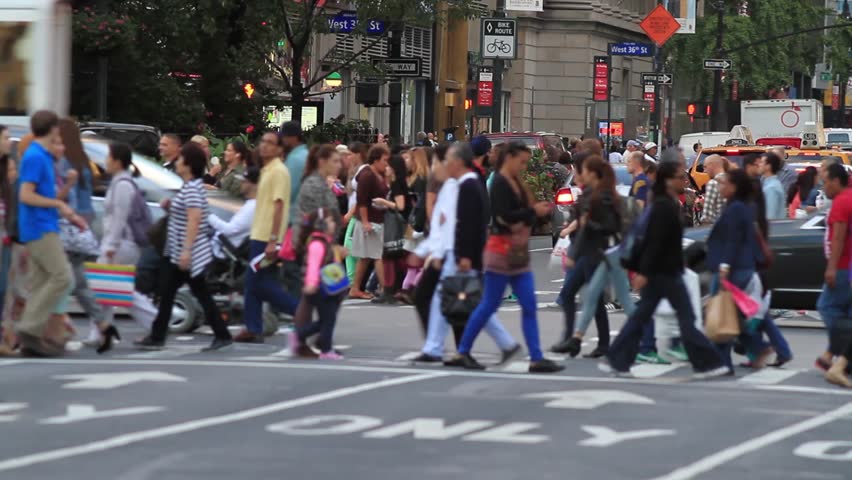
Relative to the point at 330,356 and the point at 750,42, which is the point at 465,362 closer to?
the point at 330,356

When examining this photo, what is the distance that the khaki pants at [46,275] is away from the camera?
12922mm

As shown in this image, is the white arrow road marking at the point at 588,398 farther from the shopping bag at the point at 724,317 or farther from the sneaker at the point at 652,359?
the sneaker at the point at 652,359

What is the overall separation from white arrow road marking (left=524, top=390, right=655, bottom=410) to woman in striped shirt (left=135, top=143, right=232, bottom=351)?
10.6 ft

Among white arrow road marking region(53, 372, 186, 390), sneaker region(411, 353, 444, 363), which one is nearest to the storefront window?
sneaker region(411, 353, 444, 363)

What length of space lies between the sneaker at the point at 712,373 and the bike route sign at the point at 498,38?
2490 cm

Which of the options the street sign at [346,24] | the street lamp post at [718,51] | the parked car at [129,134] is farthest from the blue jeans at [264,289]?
the street lamp post at [718,51]

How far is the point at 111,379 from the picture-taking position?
12.1 meters

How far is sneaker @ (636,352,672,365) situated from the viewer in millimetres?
14062

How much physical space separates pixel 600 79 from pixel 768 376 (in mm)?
43390

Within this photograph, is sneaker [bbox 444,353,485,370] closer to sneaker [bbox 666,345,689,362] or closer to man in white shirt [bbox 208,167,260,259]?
sneaker [bbox 666,345,689,362]

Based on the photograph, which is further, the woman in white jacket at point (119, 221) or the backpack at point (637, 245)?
the woman in white jacket at point (119, 221)

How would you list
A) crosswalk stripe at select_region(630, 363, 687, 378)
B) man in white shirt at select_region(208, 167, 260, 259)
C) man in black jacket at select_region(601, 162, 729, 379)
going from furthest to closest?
man in white shirt at select_region(208, 167, 260, 259)
crosswalk stripe at select_region(630, 363, 687, 378)
man in black jacket at select_region(601, 162, 729, 379)

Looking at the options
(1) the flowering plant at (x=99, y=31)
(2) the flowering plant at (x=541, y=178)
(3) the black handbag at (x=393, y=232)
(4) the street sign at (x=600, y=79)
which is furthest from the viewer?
(4) the street sign at (x=600, y=79)

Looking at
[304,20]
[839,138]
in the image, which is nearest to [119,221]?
[304,20]
